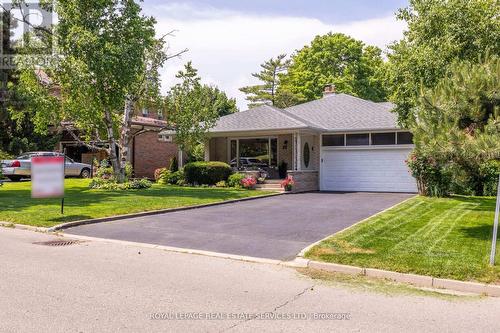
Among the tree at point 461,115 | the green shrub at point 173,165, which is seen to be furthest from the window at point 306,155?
the tree at point 461,115

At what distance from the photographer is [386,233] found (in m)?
10.4

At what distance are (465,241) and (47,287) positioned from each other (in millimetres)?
7705

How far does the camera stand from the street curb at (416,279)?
21.9 feet

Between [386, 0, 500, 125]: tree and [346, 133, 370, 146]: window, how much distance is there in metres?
7.50

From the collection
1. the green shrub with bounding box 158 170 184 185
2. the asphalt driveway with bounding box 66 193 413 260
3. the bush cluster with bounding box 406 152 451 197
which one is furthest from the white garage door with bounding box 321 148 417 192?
the green shrub with bounding box 158 170 184 185

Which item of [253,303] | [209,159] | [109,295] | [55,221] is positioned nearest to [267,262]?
[253,303]

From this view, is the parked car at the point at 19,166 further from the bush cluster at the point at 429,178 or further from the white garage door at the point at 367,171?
the bush cluster at the point at 429,178

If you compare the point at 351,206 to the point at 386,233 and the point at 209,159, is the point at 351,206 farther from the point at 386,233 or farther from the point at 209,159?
the point at 209,159

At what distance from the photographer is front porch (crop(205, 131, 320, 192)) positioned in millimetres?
24406

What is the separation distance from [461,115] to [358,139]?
15.1 m

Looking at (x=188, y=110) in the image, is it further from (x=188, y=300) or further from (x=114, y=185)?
(x=188, y=300)

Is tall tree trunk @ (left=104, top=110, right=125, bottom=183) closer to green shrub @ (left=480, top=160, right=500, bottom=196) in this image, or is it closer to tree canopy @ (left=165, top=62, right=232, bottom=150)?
tree canopy @ (left=165, top=62, right=232, bottom=150)

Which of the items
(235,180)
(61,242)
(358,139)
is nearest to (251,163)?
(235,180)

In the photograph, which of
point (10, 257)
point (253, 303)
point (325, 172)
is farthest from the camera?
point (325, 172)
